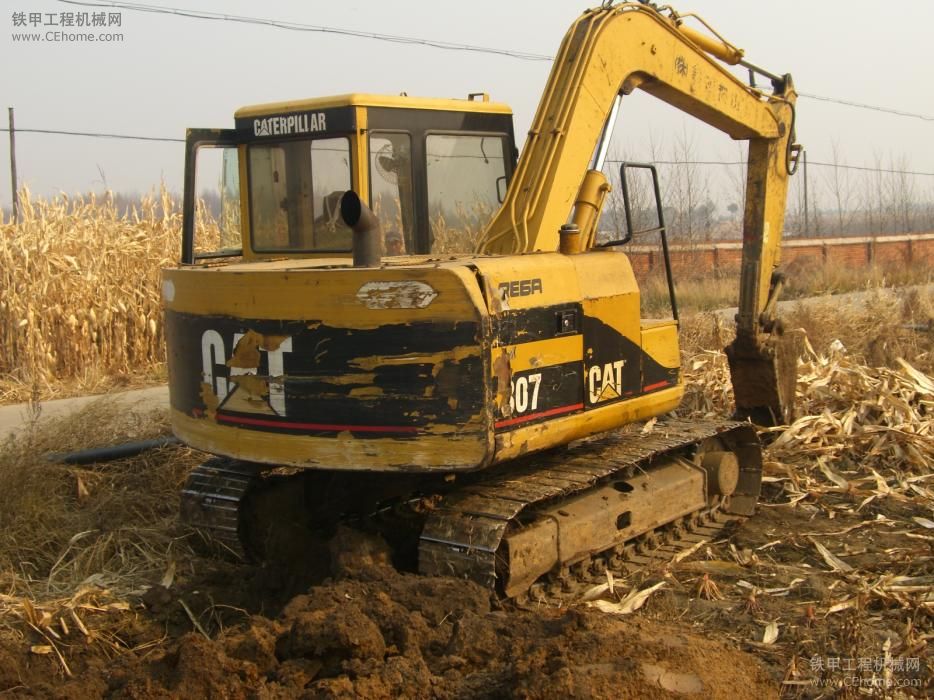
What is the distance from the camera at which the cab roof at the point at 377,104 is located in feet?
19.5

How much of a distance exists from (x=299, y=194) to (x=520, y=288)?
1.83 meters

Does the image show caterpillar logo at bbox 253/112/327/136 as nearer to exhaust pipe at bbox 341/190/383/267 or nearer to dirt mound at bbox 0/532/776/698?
exhaust pipe at bbox 341/190/383/267

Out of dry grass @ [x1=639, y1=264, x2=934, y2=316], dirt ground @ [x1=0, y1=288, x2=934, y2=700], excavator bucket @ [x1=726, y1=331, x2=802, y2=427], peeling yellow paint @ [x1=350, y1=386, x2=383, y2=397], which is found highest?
dry grass @ [x1=639, y1=264, x2=934, y2=316]

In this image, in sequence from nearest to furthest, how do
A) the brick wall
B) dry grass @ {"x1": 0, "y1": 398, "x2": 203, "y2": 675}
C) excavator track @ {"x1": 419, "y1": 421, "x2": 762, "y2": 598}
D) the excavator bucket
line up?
excavator track @ {"x1": 419, "y1": 421, "x2": 762, "y2": 598} < dry grass @ {"x1": 0, "y1": 398, "x2": 203, "y2": 675} < the excavator bucket < the brick wall

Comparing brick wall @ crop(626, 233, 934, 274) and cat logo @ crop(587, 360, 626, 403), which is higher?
brick wall @ crop(626, 233, 934, 274)

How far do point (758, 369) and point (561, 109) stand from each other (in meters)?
3.19

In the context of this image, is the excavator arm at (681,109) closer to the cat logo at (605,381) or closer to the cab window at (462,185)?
the cab window at (462,185)

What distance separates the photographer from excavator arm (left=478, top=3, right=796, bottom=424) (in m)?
5.80

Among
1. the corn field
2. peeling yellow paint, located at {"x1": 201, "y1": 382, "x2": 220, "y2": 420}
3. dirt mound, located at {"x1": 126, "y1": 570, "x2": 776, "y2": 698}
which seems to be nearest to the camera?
dirt mound, located at {"x1": 126, "y1": 570, "x2": 776, "y2": 698}

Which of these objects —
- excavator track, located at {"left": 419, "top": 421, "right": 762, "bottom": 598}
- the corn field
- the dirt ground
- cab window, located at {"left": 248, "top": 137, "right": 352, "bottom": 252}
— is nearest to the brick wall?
the corn field

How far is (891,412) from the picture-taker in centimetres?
881

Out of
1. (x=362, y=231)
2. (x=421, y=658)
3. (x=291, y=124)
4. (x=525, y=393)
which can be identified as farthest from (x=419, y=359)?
(x=291, y=124)

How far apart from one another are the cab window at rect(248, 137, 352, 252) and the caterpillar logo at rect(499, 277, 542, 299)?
4.47 ft

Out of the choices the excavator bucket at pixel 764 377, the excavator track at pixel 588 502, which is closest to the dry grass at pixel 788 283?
the excavator bucket at pixel 764 377
